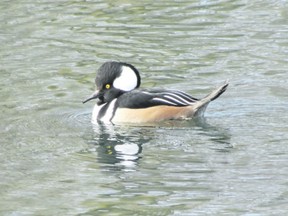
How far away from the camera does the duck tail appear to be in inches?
500

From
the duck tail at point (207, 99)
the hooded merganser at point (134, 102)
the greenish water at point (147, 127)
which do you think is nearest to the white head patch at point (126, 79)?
the hooded merganser at point (134, 102)

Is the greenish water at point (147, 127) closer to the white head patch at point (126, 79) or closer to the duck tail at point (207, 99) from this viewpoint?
the duck tail at point (207, 99)

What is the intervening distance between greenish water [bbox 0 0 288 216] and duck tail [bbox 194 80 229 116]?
0.13 meters

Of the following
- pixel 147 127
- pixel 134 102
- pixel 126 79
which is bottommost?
pixel 147 127

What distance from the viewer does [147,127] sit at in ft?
42.4

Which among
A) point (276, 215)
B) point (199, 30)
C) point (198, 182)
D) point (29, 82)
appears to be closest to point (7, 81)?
point (29, 82)

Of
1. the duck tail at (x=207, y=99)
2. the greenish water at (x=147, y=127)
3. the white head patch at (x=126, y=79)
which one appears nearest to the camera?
the greenish water at (x=147, y=127)

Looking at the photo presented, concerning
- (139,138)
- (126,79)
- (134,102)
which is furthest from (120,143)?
(126,79)

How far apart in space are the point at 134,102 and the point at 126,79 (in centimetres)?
40

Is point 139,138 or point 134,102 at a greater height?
point 134,102

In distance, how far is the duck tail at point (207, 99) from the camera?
1269 centimetres

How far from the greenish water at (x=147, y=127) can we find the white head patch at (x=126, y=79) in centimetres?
52

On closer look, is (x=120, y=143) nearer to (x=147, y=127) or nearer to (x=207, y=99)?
(x=147, y=127)

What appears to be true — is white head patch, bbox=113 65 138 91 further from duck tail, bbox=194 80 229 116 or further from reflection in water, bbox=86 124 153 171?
duck tail, bbox=194 80 229 116
